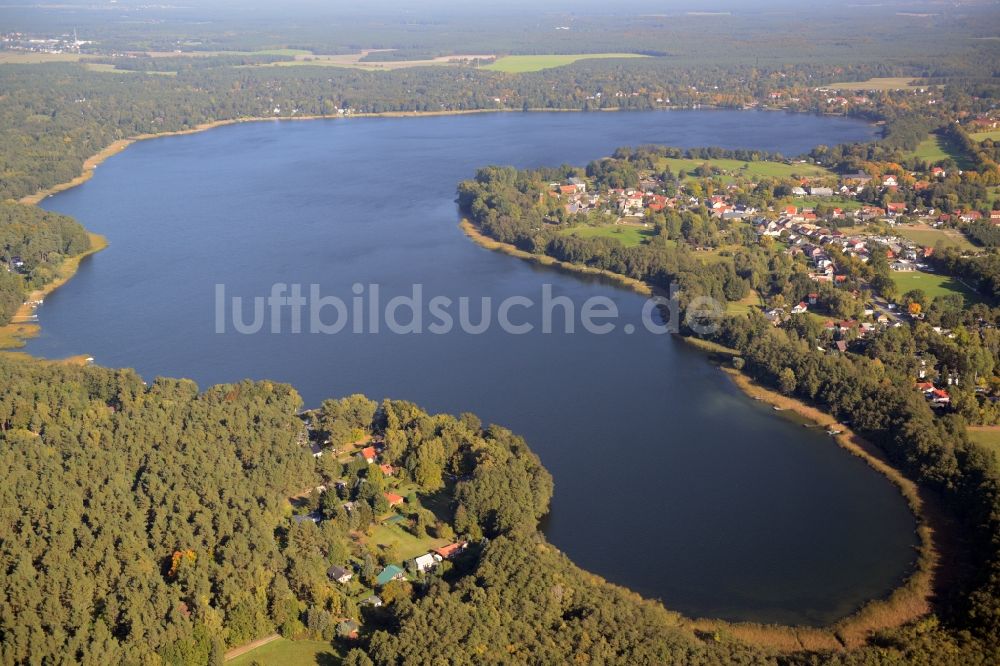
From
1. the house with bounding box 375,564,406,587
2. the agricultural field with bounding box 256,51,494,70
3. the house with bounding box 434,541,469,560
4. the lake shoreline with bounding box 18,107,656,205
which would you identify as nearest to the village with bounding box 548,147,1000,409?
the house with bounding box 434,541,469,560

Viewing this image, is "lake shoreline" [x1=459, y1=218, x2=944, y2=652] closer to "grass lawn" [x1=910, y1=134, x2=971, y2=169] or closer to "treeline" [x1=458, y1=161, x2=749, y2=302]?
"treeline" [x1=458, y1=161, x2=749, y2=302]

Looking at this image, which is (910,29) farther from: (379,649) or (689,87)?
(379,649)

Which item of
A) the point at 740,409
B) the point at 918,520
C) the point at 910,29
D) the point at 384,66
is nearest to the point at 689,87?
the point at 384,66

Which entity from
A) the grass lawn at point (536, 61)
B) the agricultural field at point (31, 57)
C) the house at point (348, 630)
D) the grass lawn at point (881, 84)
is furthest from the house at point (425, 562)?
the agricultural field at point (31, 57)

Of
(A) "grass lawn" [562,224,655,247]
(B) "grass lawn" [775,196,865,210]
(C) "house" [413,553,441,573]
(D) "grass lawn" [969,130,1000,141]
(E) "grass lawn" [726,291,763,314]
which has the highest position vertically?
(D) "grass lawn" [969,130,1000,141]

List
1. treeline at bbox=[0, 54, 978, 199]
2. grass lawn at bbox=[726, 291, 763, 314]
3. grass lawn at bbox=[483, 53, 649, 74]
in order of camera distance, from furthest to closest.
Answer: grass lawn at bbox=[483, 53, 649, 74]
treeline at bbox=[0, 54, 978, 199]
grass lawn at bbox=[726, 291, 763, 314]

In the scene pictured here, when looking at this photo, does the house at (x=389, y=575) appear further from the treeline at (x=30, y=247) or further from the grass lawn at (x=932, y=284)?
the grass lawn at (x=932, y=284)
